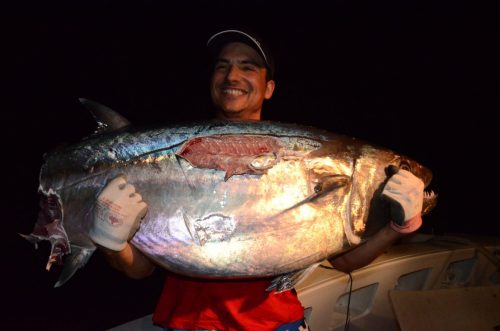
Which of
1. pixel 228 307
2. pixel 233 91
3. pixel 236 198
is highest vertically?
pixel 233 91

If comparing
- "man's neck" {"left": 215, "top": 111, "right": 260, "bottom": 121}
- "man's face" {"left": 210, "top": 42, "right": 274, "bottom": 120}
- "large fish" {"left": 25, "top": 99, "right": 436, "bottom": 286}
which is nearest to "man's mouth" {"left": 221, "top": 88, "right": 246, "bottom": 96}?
"man's face" {"left": 210, "top": 42, "right": 274, "bottom": 120}

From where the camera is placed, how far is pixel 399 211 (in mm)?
1551

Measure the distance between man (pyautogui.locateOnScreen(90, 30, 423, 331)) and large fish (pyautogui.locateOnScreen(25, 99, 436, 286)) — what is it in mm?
87

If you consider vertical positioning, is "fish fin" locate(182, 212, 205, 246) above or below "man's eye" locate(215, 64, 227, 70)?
below

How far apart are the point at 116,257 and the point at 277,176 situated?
86 cm

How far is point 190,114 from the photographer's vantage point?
83.8ft

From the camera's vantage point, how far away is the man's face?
6.54 ft

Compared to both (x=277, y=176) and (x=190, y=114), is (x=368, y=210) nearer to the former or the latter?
(x=277, y=176)

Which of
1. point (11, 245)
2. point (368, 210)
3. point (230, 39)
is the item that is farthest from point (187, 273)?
point (11, 245)

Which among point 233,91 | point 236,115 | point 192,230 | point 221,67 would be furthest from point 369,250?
point 221,67

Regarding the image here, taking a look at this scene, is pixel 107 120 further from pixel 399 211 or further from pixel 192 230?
pixel 399 211

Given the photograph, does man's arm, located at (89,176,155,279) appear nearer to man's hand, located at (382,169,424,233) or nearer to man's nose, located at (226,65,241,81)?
man's nose, located at (226,65,241,81)

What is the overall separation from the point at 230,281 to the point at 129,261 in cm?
51

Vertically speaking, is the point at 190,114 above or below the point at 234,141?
below
